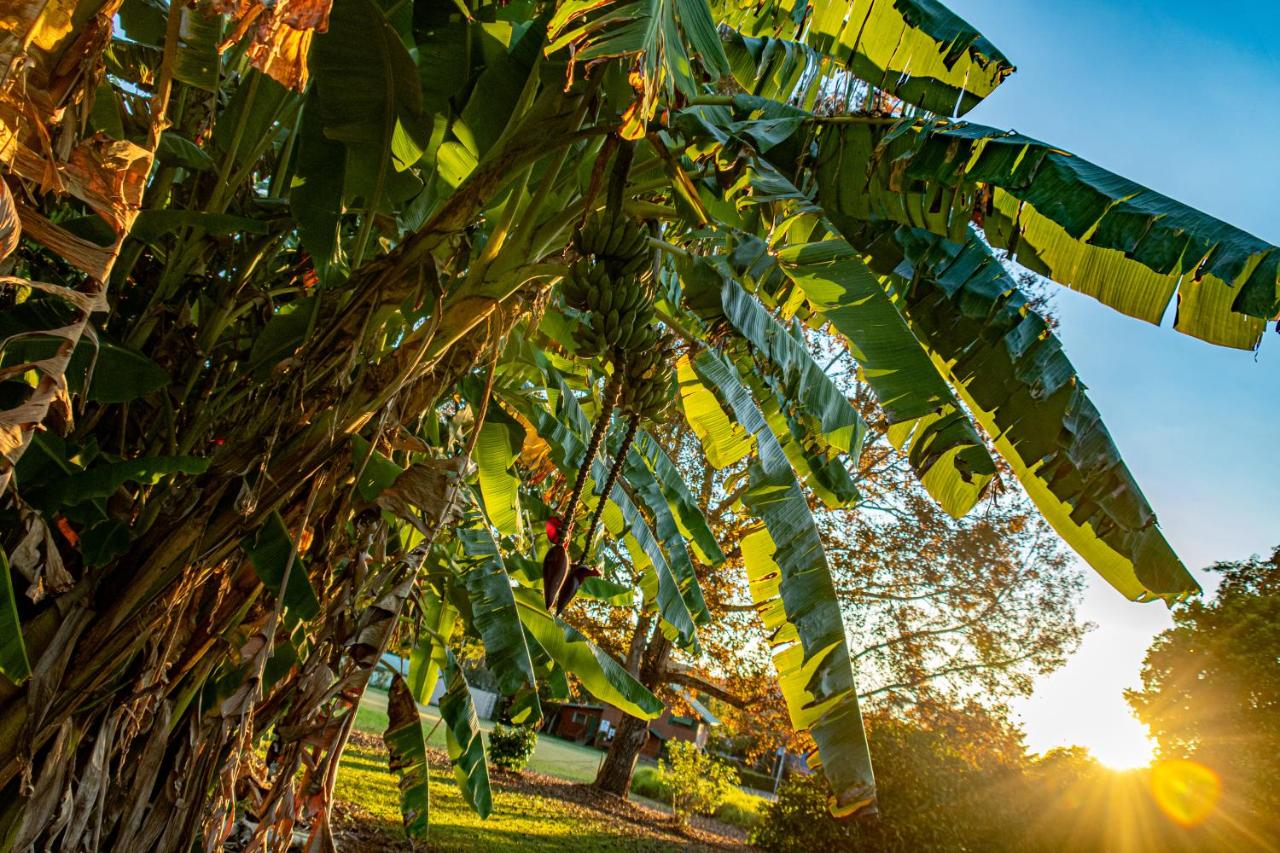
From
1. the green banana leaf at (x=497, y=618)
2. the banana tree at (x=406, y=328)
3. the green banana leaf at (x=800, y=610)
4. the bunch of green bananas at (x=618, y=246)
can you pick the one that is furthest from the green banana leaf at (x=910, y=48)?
the green banana leaf at (x=497, y=618)

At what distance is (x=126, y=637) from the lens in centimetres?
144

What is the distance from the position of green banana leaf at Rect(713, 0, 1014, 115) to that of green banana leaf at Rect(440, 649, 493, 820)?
2768 millimetres

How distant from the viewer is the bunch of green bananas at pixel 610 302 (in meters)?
1.65

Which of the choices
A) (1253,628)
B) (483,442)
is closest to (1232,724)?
(1253,628)

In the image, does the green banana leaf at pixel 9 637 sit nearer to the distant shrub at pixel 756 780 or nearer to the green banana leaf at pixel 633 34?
the green banana leaf at pixel 633 34

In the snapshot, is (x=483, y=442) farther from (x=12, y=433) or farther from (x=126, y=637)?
(x=12, y=433)

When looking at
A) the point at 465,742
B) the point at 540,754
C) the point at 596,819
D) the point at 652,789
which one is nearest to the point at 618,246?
the point at 465,742

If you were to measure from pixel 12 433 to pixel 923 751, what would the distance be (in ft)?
32.4

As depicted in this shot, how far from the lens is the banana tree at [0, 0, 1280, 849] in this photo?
1.41 meters

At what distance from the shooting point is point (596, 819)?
10.3 meters

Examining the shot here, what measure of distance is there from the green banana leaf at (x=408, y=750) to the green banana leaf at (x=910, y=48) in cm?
243

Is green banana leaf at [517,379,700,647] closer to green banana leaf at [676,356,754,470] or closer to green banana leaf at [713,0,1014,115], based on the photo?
green banana leaf at [676,356,754,470]

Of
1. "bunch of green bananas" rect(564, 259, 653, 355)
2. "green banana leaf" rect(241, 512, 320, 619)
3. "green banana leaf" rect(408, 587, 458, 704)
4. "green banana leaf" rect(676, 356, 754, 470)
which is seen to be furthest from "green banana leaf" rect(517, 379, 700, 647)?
"green banana leaf" rect(241, 512, 320, 619)

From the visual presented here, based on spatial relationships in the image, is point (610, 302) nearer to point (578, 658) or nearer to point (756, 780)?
point (578, 658)
